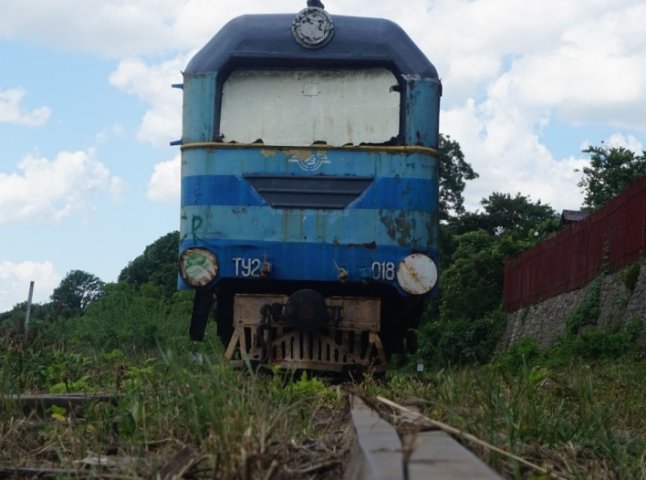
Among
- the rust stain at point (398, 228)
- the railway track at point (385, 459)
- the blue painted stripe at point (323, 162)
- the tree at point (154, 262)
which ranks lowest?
the railway track at point (385, 459)

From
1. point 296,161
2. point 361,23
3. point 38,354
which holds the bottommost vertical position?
point 38,354

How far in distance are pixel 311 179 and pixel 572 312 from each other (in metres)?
15.8

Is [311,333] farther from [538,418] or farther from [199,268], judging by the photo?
[538,418]

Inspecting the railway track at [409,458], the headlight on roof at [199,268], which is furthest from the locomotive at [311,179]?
the railway track at [409,458]

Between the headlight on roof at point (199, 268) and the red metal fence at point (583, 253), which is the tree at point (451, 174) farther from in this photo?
the headlight on roof at point (199, 268)

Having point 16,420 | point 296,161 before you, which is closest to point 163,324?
point 296,161

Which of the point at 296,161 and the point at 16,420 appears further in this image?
the point at 296,161

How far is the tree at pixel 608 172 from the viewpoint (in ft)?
138

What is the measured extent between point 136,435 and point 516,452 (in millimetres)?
1614

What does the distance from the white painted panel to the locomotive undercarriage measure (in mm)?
1260

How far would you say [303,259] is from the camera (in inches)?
353

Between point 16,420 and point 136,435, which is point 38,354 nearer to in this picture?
point 16,420

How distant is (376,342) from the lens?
29.1 feet

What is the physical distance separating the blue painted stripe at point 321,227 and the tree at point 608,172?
34010 millimetres
